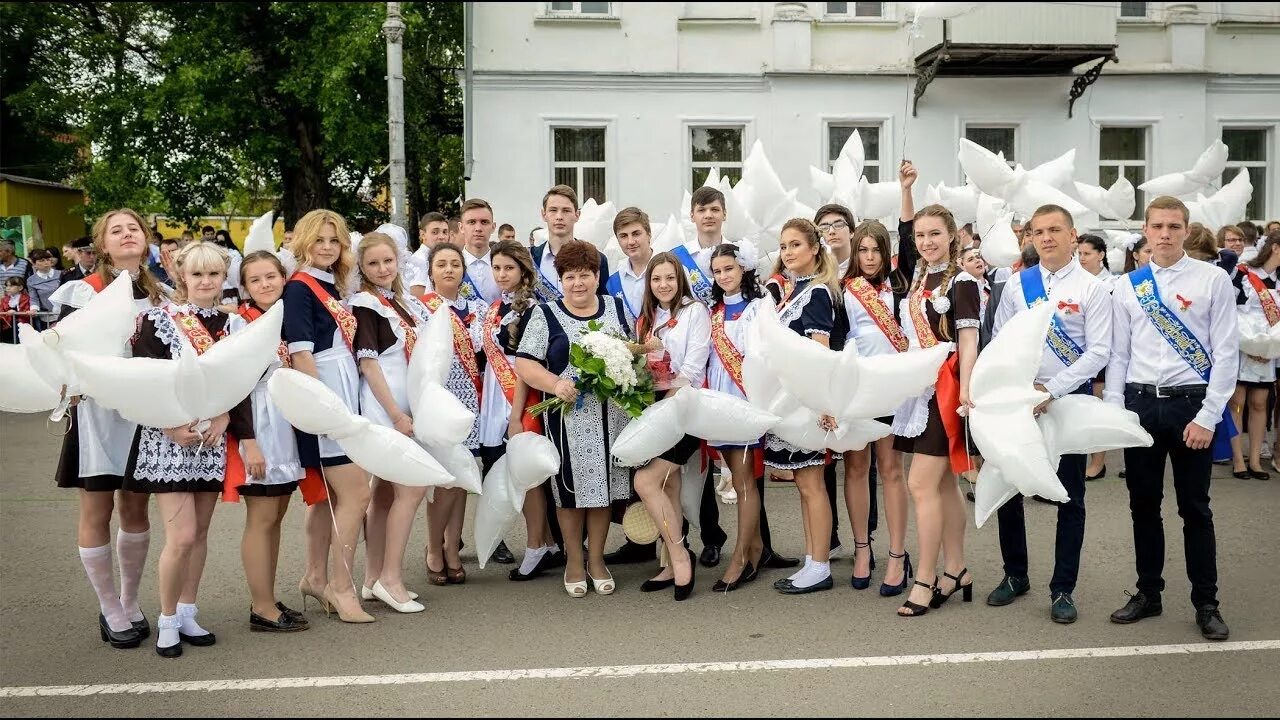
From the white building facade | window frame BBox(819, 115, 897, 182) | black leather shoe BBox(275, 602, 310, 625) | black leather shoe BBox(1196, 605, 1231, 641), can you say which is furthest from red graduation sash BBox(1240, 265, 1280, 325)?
window frame BBox(819, 115, 897, 182)

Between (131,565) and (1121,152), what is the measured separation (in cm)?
1771

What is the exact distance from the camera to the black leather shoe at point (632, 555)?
20.6 ft

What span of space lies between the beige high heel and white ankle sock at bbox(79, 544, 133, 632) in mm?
852

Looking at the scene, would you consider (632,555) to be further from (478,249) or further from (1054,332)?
(1054,332)

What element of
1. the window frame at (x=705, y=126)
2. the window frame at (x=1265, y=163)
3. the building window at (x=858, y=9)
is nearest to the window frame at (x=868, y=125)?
the window frame at (x=705, y=126)

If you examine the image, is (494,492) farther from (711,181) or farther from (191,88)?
(191,88)

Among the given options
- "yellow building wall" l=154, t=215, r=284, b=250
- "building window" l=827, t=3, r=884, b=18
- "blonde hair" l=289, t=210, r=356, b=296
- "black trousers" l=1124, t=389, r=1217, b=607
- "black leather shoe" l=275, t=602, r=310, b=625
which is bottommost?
"black leather shoe" l=275, t=602, r=310, b=625

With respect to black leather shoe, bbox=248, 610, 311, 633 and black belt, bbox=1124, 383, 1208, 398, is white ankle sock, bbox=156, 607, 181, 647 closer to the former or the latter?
black leather shoe, bbox=248, 610, 311, 633

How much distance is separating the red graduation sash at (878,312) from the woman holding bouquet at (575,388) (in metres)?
1.16

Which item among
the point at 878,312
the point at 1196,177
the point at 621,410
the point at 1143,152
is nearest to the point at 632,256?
the point at 621,410

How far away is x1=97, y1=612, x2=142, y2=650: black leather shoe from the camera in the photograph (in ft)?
15.5

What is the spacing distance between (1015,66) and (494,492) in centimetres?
1499

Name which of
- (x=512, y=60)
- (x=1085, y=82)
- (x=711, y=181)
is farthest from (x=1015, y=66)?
(x=711, y=181)

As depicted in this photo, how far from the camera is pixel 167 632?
4625mm
